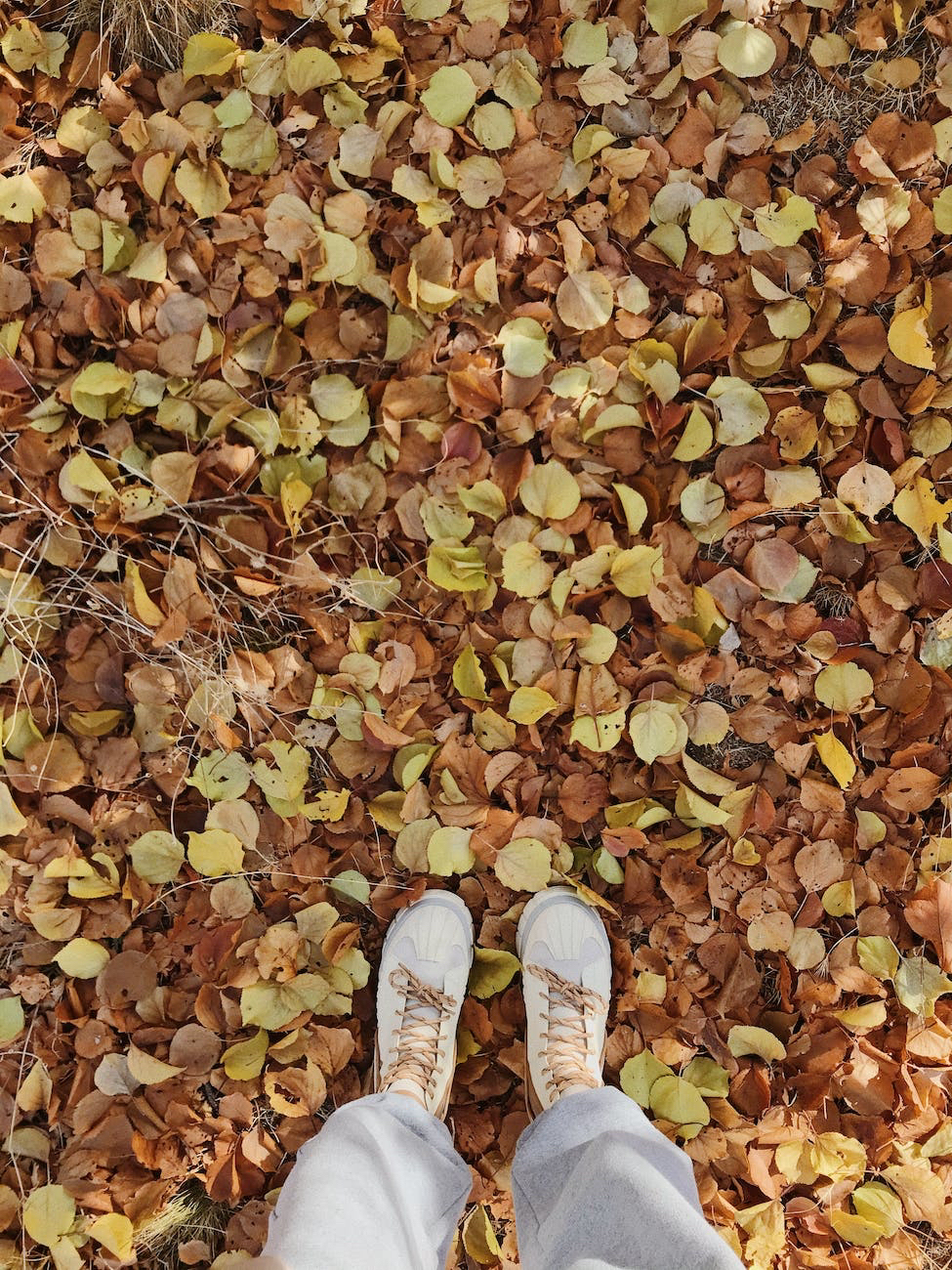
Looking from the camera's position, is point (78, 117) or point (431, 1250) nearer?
point (431, 1250)

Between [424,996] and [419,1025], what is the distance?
5cm

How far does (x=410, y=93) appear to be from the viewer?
149cm

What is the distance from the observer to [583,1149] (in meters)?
1.24

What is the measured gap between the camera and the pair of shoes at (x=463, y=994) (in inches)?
55.6

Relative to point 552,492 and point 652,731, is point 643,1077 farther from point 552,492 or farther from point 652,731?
point 552,492

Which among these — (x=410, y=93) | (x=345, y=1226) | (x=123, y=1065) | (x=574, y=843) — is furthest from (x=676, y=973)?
(x=410, y=93)

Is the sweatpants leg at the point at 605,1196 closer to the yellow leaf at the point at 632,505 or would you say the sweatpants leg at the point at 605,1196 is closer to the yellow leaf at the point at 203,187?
the yellow leaf at the point at 632,505

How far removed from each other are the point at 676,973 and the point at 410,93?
1.61 meters

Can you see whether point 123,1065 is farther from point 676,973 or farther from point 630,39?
point 630,39

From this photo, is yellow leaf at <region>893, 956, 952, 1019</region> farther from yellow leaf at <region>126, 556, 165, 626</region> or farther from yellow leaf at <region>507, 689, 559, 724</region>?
yellow leaf at <region>126, 556, 165, 626</region>

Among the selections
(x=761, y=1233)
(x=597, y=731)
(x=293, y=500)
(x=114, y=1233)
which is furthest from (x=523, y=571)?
(x=114, y=1233)

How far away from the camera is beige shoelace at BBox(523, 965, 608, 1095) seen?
1.41m

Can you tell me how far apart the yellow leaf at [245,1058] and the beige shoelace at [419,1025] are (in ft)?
0.72

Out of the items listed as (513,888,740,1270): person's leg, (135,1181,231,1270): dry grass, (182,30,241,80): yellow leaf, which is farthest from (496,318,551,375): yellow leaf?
(135,1181,231,1270): dry grass
